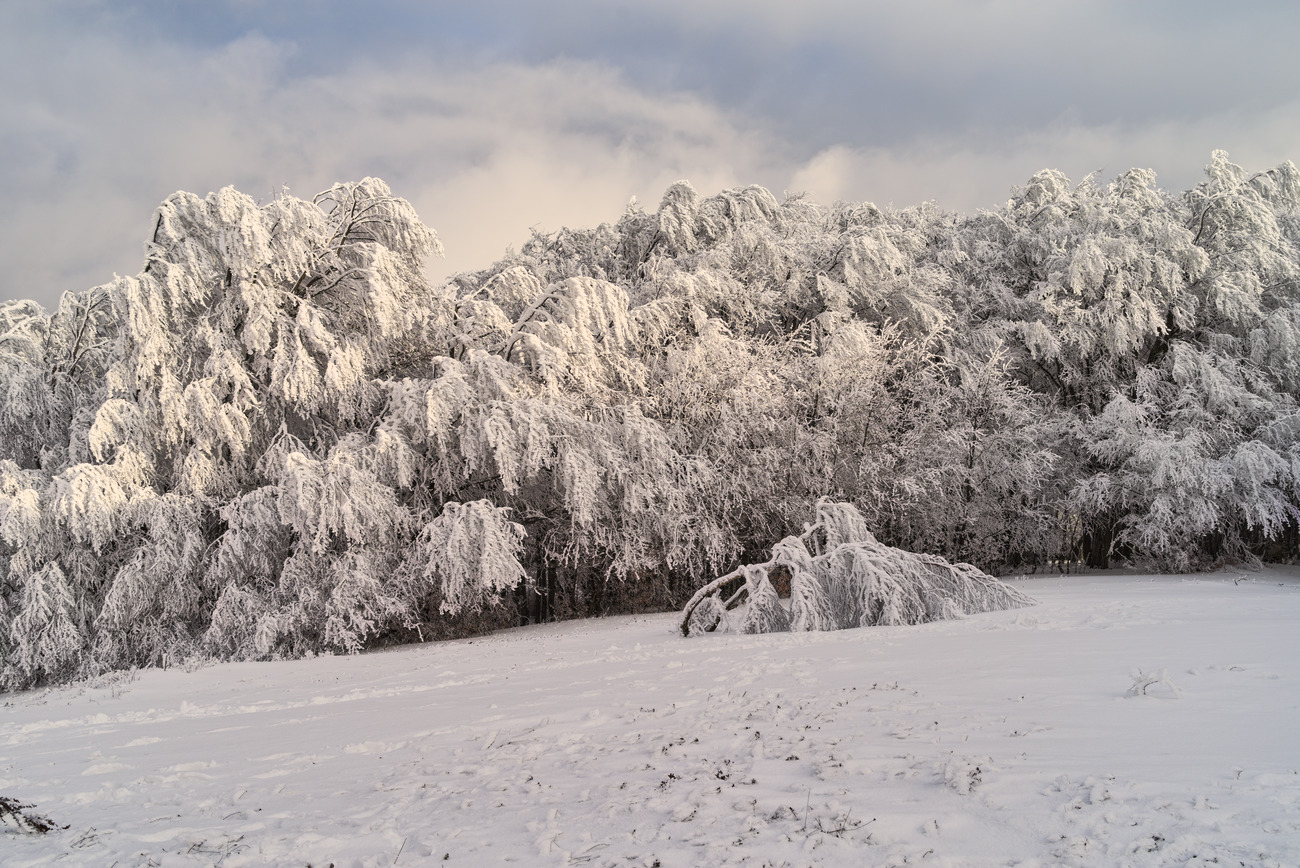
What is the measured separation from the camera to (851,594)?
8.94 m

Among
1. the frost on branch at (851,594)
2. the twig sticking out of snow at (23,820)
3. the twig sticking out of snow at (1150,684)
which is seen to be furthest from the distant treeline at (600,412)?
the twig sticking out of snow at (1150,684)

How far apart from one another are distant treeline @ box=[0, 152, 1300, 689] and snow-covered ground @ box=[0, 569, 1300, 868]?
4181 mm

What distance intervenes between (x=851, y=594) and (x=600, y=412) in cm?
533

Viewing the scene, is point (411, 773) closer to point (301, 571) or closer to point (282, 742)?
point (282, 742)

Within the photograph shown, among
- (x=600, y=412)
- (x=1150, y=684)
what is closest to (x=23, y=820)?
(x=1150, y=684)

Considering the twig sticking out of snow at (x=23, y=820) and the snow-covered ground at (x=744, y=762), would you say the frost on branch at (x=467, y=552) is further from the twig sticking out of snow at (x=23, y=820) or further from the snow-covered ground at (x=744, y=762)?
the twig sticking out of snow at (x=23, y=820)

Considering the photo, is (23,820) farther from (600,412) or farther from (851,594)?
(600,412)

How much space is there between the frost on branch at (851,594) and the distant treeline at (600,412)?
3.07 m

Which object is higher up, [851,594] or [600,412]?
[600,412]

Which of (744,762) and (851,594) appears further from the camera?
(851,594)

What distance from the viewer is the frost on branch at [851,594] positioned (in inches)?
341

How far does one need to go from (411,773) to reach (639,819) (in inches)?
61.4

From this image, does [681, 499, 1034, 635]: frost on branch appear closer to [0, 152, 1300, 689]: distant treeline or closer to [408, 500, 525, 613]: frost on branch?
[408, 500, 525, 613]: frost on branch

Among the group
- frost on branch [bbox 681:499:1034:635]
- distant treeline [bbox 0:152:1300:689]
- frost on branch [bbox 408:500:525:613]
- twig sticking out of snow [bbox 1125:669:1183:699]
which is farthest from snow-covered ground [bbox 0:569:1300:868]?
distant treeline [bbox 0:152:1300:689]
